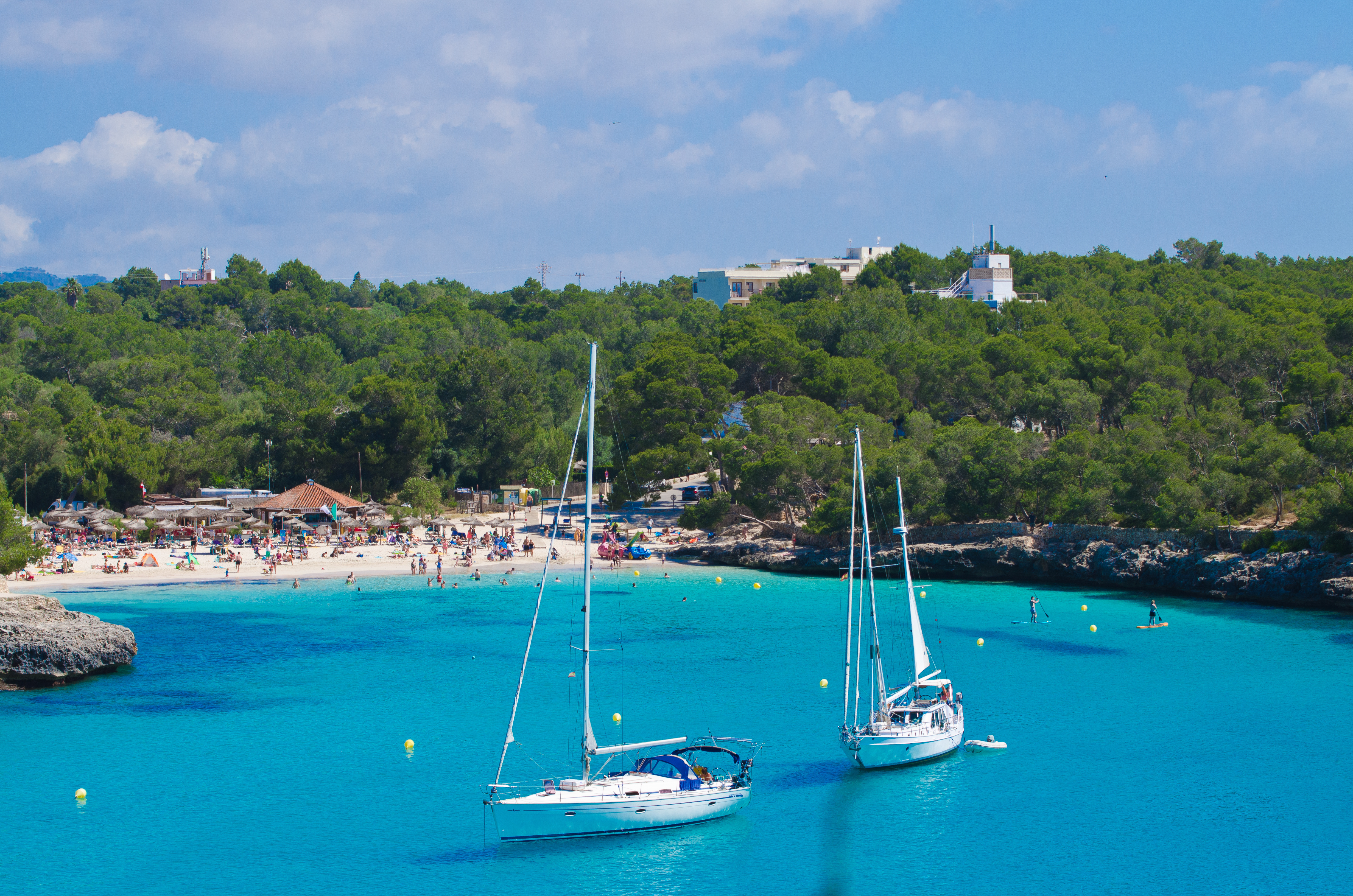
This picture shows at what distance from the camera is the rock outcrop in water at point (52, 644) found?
35156mm

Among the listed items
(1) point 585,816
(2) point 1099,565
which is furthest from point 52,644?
(2) point 1099,565

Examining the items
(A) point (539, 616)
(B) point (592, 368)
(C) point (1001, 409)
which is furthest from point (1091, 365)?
(B) point (592, 368)

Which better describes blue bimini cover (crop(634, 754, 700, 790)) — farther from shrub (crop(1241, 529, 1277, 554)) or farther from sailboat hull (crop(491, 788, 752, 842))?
shrub (crop(1241, 529, 1277, 554))

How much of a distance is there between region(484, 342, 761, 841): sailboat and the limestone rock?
19179 millimetres

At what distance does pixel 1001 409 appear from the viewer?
2712 inches

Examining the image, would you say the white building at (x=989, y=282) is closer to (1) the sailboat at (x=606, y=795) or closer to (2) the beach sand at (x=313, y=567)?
(2) the beach sand at (x=313, y=567)

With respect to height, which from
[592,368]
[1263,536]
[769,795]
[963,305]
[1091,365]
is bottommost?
[769,795]

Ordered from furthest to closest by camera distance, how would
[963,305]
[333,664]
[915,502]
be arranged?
[963,305] < [915,502] < [333,664]

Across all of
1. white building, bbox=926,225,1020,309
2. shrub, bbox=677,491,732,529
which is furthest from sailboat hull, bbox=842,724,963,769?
white building, bbox=926,225,1020,309

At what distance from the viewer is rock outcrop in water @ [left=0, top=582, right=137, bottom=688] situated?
35.2 metres

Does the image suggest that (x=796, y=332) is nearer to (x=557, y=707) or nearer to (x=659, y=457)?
(x=659, y=457)

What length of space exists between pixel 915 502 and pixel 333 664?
28.9m

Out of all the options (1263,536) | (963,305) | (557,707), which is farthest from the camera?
(963,305)

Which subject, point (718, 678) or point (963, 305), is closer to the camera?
point (718, 678)
